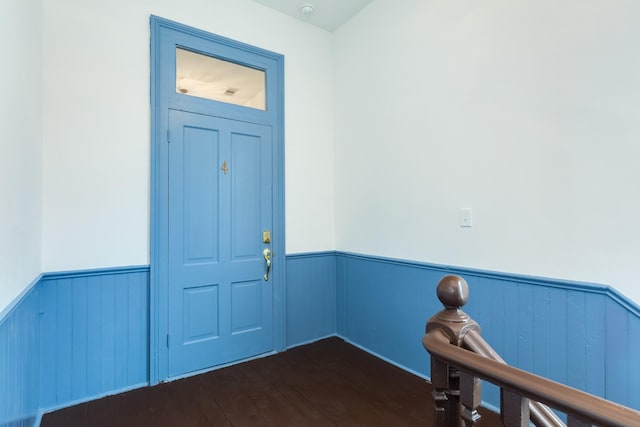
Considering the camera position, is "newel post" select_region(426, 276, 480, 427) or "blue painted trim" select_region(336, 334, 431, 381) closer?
"newel post" select_region(426, 276, 480, 427)

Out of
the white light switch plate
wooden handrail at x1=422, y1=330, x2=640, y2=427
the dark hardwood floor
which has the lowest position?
the dark hardwood floor

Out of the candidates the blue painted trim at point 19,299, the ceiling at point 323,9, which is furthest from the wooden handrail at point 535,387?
the ceiling at point 323,9

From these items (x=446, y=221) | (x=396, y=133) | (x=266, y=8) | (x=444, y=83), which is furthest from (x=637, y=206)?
(x=266, y=8)

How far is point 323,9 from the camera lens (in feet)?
10.2

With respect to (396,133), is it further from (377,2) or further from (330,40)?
(330,40)

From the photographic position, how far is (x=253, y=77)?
3.04 meters

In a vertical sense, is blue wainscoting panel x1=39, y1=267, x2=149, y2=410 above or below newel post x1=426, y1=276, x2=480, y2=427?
below

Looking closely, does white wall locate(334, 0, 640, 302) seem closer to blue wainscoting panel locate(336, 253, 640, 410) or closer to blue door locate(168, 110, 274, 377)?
blue wainscoting panel locate(336, 253, 640, 410)

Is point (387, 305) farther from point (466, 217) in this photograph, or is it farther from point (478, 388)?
point (478, 388)

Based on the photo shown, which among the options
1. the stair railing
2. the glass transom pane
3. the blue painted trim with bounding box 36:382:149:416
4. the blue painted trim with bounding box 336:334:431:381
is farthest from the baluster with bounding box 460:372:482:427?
the glass transom pane

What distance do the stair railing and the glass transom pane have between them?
103 inches

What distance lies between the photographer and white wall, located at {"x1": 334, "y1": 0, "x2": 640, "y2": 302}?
1.62 m

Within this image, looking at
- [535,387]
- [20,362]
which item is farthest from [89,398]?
[535,387]

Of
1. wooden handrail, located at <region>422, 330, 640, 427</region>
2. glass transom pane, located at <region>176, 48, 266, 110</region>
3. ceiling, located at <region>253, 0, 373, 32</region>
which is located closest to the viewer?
wooden handrail, located at <region>422, 330, 640, 427</region>
